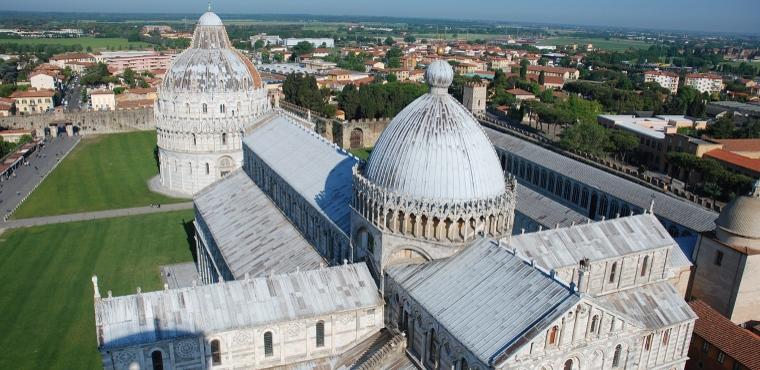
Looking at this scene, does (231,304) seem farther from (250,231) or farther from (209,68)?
(209,68)

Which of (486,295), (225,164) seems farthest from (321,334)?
(225,164)

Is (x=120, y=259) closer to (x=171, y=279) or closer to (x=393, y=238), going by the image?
(x=171, y=279)

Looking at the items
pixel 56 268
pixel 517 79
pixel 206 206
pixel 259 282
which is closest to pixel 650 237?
pixel 259 282

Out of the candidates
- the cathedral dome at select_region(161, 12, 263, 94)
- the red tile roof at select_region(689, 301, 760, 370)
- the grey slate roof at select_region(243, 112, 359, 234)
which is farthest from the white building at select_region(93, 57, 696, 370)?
the cathedral dome at select_region(161, 12, 263, 94)

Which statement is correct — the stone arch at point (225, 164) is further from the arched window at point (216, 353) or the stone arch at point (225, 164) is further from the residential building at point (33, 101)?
the residential building at point (33, 101)

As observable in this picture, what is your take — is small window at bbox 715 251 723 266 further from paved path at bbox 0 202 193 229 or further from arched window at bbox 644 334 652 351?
paved path at bbox 0 202 193 229

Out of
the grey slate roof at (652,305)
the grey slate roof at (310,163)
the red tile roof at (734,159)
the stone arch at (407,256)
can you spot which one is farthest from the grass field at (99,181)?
the red tile roof at (734,159)
